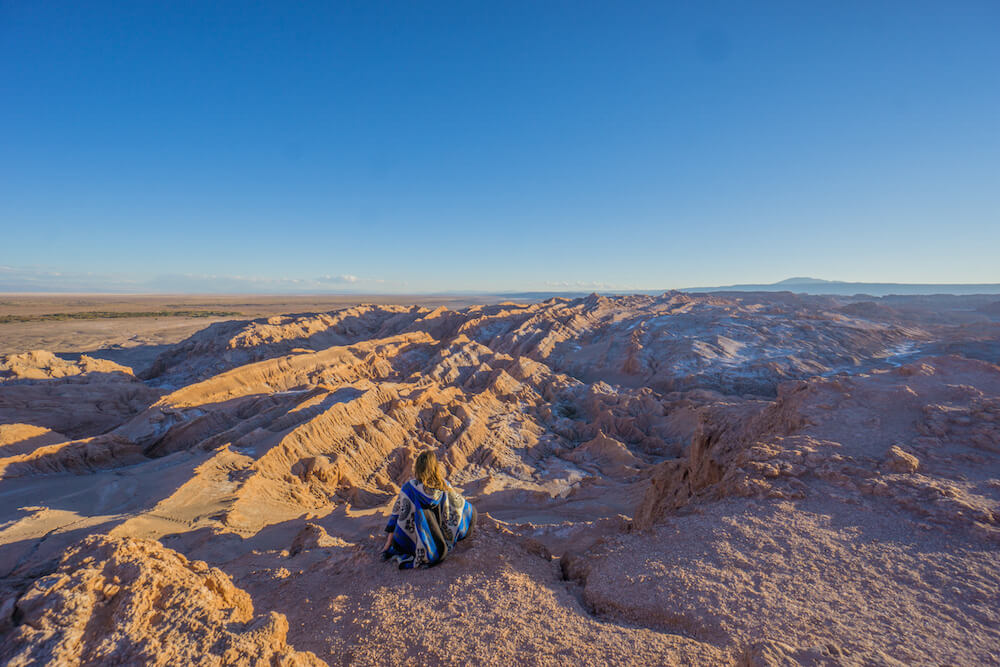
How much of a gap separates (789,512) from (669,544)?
1.50m

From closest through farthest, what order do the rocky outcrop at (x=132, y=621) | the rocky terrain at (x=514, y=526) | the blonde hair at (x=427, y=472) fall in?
the rocky outcrop at (x=132, y=621), the rocky terrain at (x=514, y=526), the blonde hair at (x=427, y=472)

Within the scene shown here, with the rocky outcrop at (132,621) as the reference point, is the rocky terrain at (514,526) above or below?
below


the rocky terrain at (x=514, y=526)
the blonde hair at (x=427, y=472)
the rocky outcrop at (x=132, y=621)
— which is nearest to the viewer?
the rocky outcrop at (x=132, y=621)

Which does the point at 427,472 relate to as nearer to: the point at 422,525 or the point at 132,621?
the point at 422,525

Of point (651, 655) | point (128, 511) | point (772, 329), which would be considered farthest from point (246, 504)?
point (772, 329)

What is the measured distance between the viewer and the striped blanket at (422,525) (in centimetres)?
391

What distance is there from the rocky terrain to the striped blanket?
0.53 feet

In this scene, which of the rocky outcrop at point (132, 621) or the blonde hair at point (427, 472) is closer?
the rocky outcrop at point (132, 621)

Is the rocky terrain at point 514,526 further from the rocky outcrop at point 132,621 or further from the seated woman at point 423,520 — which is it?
the seated woman at point 423,520

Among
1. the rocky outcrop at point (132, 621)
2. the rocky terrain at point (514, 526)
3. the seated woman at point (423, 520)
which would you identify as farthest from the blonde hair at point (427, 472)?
the rocky outcrop at point (132, 621)

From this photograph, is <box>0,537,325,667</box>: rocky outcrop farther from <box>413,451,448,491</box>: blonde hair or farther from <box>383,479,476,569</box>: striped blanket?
<box>413,451,448,491</box>: blonde hair

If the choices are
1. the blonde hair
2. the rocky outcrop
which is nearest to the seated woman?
the blonde hair

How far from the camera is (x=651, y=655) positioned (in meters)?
2.87

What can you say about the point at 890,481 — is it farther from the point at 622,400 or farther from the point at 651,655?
the point at 622,400
